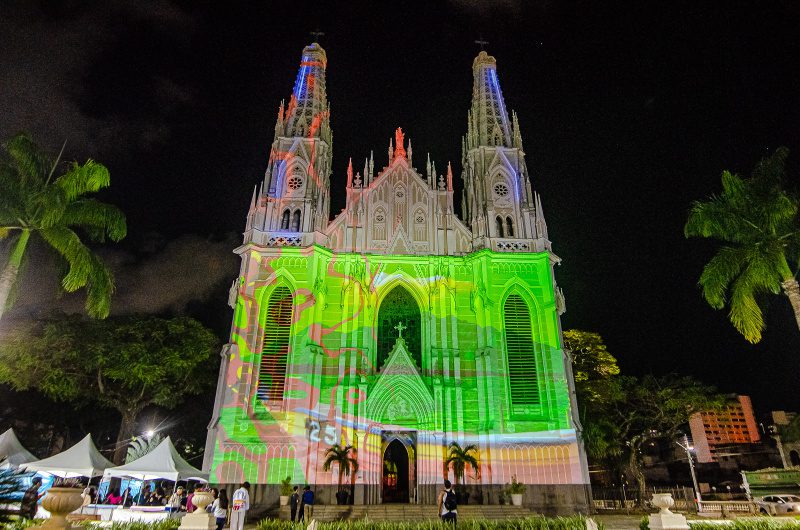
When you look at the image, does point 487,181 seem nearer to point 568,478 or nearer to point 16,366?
point 568,478

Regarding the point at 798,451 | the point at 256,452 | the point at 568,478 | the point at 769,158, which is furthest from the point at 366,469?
the point at 798,451

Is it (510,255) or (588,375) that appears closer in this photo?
(510,255)

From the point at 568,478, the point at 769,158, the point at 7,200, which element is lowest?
the point at 568,478

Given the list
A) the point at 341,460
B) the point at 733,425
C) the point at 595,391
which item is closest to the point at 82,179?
the point at 341,460

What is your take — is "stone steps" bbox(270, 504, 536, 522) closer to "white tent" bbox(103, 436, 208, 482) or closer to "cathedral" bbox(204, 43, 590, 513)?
"cathedral" bbox(204, 43, 590, 513)

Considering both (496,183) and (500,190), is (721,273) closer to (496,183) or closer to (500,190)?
(500,190)

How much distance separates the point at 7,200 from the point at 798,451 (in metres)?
58.6

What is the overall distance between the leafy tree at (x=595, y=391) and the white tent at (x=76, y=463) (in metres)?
20.6

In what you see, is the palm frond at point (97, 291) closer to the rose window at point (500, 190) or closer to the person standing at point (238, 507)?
the person standing at point (238, 507)

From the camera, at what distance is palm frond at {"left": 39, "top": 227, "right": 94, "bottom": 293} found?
14.3 metres

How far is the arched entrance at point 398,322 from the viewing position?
2441 cm

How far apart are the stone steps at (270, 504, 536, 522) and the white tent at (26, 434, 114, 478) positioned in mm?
6628

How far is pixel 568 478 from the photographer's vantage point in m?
21.2

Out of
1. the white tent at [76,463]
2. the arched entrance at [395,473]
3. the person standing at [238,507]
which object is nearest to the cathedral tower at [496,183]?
the arched entrance at [395,473]
